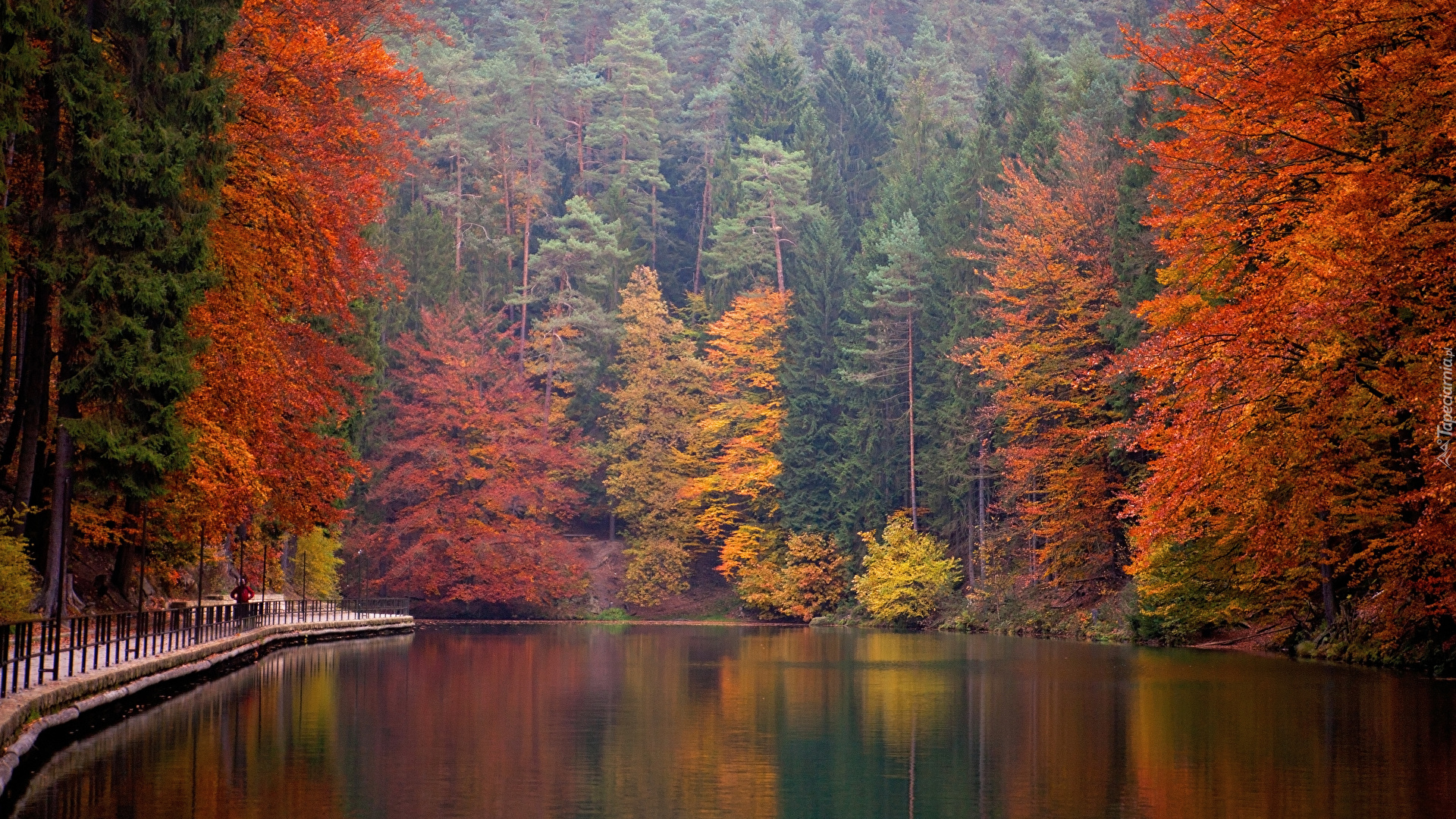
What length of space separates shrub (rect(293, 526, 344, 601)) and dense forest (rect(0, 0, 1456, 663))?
33 centimetres

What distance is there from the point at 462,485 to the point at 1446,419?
5506 centimetres

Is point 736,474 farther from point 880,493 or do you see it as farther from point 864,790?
point 864,790

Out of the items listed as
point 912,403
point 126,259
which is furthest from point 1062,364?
point 126,259

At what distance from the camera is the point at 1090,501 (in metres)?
49.4

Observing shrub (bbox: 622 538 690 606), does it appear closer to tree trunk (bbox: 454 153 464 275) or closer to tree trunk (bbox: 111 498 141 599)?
tree trunk (bbox: 454 153 464 275)

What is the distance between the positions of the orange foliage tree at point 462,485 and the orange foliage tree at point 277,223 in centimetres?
3461

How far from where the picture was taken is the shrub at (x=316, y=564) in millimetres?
59875

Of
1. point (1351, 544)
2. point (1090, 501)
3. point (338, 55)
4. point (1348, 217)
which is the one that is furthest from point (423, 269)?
point (1348, 217)

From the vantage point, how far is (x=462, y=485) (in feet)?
239

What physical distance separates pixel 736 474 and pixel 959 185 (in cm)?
1782

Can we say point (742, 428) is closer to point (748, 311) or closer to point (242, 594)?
point (748, 311)

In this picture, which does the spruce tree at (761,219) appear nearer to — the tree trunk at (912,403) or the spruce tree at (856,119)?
the spruce tree at (856,119)

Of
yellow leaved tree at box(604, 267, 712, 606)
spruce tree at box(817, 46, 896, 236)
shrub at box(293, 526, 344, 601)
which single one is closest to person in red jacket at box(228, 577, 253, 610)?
shrub at box(293, 526, 344, 601)

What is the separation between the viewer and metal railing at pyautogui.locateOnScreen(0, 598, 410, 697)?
1805cm
